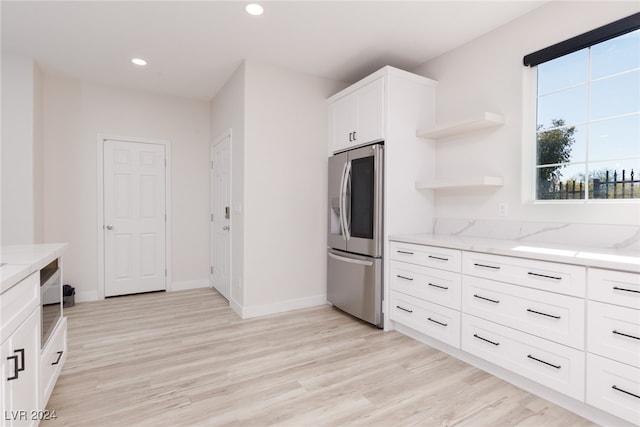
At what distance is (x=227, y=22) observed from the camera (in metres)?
2.67

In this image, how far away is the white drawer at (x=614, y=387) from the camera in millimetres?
1552

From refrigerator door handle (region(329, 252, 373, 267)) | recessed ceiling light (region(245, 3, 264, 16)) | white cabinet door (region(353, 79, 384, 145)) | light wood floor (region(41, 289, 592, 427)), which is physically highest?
recessed ceiling light (region(245, 3, 264, 16))

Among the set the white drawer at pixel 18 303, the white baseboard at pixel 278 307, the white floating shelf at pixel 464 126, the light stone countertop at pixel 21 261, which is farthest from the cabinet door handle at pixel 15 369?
the white floating shelf at pixel 464 126

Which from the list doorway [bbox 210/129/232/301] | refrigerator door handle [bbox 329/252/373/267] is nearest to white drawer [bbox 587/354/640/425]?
refrigerator door handle [bbox 329/252/373/267]

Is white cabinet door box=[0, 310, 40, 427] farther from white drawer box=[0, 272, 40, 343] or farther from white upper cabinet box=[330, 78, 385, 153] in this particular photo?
white upper cabinet box=[330, 78, 385, 153]

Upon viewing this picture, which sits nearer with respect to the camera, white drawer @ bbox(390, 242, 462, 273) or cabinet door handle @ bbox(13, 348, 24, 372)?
cabinet door handle @ bbox(13, 348, 24, 372)

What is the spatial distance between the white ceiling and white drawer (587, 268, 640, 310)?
2059mm

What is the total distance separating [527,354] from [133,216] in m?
4.43

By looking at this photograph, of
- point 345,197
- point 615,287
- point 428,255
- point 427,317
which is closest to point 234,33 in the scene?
point 345,197

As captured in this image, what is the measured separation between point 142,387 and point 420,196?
2.75 m

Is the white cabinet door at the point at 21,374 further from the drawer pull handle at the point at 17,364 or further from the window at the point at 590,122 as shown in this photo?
the window at the point at 590,122

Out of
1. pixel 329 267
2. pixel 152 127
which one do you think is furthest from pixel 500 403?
pixel 152 127

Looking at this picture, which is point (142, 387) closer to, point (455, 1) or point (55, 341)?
point (55, 341)

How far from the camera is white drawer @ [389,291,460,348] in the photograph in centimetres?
244
